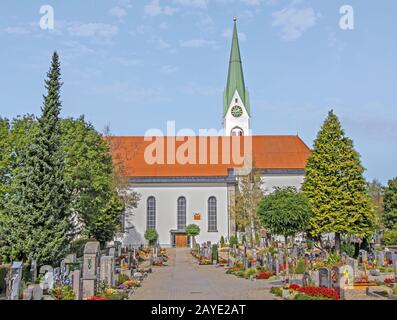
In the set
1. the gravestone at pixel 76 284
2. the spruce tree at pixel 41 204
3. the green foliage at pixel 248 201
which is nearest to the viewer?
the gravestone at pixel 76 284

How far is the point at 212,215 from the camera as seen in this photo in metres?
53.3

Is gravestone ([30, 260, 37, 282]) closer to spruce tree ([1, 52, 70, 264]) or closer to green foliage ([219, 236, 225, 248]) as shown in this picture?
spruce tree ([1, 52, 70, 264])

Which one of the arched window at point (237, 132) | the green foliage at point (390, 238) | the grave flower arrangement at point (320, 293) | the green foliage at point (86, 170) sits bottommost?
the grave flower arrangement at point (320, 293)

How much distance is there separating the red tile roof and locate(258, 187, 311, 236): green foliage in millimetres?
27620

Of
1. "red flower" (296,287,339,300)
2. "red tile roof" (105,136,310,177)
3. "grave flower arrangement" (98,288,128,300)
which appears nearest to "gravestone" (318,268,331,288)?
"red flower" (296,287,339,300)

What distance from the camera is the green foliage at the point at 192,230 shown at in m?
51.4

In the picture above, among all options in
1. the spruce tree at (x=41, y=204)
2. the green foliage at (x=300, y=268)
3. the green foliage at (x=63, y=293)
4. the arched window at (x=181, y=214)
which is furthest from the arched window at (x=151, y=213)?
the green foliage at (x=63, y=293)

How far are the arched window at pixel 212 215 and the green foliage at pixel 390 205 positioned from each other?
55.3 ft

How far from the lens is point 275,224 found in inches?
1024

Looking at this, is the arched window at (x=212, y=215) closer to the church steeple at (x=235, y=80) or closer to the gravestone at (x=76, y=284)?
the church steeple at (x=235, y=80)
